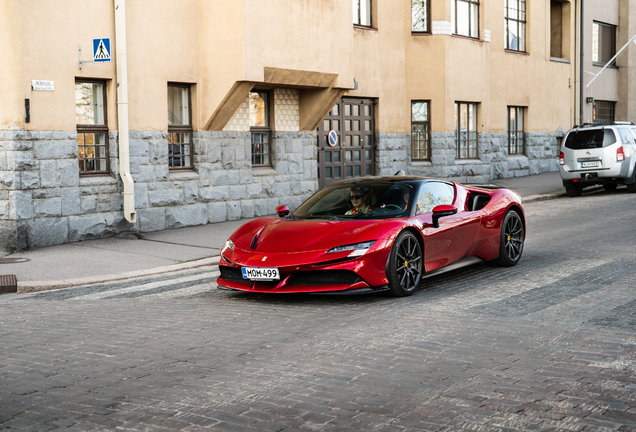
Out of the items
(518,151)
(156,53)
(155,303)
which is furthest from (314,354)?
(518,151)

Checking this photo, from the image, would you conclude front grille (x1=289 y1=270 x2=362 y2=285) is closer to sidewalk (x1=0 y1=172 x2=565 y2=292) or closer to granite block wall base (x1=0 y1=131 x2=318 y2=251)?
sidewalk (x1=0 y1=172 x2=565 y2=292)

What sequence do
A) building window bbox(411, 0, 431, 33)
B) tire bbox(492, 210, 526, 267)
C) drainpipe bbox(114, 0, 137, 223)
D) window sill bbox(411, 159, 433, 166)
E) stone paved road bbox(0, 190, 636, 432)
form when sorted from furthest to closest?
window sill bbox(411, 159, 433, 166) → building window bbox(411, 0, 431, 33) → drainpipe bbox(114, 0, 137, 223) → tire bbox(492, 210, 526, 267) → stone paved road bbox(0, 190, 636, 432)

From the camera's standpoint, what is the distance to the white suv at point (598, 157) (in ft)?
73.2

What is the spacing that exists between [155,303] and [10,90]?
6.84 metres

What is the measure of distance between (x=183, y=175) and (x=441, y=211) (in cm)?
882

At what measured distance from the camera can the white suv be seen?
2230cm

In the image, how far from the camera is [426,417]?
15.7ft

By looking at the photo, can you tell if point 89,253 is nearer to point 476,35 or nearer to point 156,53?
point 156,53

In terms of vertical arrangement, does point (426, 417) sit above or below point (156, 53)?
below

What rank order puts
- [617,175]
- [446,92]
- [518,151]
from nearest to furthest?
1. [617,175]
2. [446,92]
3. [518,151]

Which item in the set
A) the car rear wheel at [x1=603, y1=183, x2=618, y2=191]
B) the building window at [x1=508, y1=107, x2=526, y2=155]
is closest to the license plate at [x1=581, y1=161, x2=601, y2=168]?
the car rear wheel at [x1=603, y1=183, x2=618, y2=191]

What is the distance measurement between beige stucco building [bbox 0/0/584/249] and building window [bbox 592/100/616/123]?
11.0 meters

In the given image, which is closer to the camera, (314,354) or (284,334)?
(314,354)

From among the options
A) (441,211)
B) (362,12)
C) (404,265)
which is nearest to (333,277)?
(404,265)
